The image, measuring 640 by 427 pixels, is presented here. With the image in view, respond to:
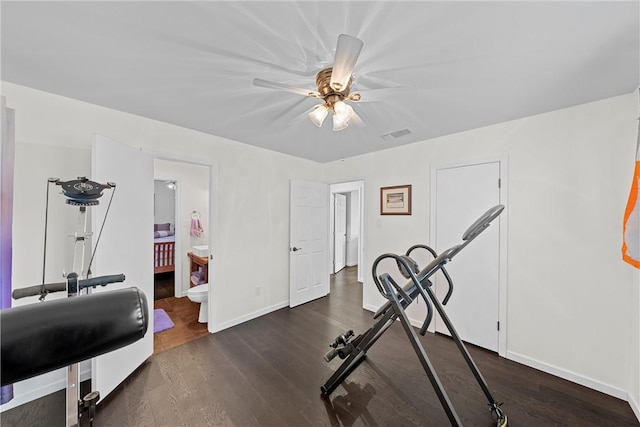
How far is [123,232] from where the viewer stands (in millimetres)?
2021

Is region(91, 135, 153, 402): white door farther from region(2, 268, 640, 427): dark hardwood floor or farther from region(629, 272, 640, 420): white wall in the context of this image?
region(629, 272, 640, 420): white wall

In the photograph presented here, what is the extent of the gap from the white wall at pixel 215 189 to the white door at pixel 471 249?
84.8 inches

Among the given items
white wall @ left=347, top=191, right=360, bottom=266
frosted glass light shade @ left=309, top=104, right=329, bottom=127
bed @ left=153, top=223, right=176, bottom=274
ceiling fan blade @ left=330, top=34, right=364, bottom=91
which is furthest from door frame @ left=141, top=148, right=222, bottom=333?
white wall @ left=347, top=191, right=360, bottom=266

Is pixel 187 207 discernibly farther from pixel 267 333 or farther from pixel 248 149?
pixel 267 333

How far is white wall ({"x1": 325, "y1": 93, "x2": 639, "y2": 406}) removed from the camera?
6.13 ft

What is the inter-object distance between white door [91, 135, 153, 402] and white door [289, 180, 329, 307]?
73.0 inches

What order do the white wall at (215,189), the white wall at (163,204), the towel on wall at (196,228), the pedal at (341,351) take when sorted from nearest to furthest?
1. the white wall at (215,189)
2. the pedal at (341,351)
3. the towel on wall at (196,228)
4. the white wall at (163,204)

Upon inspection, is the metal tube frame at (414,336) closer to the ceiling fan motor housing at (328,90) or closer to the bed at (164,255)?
the ceiling fan motor housing at (328,90)

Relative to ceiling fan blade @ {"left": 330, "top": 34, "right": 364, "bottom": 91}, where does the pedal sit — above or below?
below

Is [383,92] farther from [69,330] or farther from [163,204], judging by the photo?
[163,204]

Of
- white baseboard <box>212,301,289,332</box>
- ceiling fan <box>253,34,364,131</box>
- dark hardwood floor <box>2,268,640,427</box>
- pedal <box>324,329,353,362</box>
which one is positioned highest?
ceiling fan <box>253,34,364,131</box>

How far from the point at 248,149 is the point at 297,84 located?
1679 mm

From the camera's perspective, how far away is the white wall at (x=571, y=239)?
1868mm

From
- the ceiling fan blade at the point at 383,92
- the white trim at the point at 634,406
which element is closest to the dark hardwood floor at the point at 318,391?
the white trim at the point at 634,406
